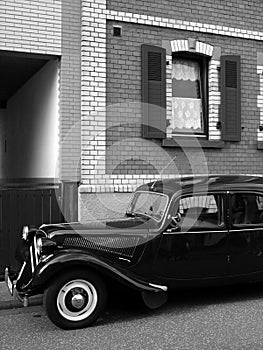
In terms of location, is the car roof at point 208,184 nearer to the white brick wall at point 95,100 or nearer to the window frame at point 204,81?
Answer: the white brick wall at point 95,100

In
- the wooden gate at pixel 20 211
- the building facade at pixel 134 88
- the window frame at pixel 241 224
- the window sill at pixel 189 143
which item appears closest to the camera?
the window frame at pixel 241 224

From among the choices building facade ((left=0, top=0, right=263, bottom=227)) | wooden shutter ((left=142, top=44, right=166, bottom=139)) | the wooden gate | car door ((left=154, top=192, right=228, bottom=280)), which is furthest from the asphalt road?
wooden shutter ((left=142, top=44, right=166, bottom=139))

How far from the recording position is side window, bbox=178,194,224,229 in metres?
5.67

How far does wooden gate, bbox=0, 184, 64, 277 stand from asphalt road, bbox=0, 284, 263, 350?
1827 millimetres

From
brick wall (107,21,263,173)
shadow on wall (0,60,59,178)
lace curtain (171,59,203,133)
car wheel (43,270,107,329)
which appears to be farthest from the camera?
lace curtain (171,59,203,133)

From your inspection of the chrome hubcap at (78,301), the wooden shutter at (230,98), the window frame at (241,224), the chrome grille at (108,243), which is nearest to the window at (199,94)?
the wooden shutter at (230,98)

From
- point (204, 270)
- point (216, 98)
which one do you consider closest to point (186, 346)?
point (204, 270)

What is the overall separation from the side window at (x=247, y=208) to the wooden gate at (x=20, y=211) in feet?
10.8

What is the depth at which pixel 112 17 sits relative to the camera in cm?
848

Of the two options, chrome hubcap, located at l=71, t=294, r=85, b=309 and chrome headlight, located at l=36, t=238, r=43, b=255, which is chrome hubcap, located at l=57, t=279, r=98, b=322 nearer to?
chrome hubcap, located at l=71, t=294, r=85, b=309

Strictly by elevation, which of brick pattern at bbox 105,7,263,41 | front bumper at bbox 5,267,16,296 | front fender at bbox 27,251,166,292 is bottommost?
front bumper at bbox 5,267,16,296

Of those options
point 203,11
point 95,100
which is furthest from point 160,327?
point 203,11

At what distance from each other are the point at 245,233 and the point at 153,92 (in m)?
3.83

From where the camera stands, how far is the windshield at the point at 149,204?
5.75 meters
